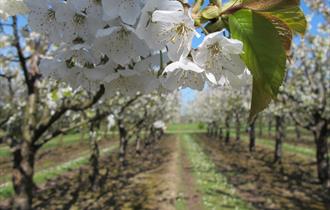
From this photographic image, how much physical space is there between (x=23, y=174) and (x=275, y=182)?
1308 cm

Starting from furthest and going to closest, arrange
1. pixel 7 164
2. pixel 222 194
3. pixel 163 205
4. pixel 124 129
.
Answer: pixel 7 164 < pixel 124 129 < pixel 222 194 < pixel 163 205

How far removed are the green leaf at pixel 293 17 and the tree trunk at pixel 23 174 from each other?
6120mm

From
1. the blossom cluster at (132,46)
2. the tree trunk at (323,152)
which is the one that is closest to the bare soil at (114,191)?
the tree trunk at (323,152)

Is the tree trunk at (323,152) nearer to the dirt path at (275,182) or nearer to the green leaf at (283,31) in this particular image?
the dirt path at (275,182)

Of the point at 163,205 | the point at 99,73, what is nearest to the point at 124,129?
the point at 163,205

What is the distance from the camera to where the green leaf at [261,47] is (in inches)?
28.7

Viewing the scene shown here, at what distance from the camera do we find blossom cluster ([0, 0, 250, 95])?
761mm

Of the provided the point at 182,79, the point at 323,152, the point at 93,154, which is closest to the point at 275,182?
the point at 323,152

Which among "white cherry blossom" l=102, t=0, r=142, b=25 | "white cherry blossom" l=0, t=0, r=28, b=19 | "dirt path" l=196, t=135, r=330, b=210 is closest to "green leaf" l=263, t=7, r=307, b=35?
"white cherry blossom" l=102, t=0, r=142, b=25

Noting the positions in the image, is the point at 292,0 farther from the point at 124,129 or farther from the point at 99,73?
the point at 124,129

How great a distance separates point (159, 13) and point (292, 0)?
0.81ft

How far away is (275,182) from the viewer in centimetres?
1736

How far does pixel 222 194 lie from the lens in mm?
14633

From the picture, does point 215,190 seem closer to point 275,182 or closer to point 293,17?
point 275,182
